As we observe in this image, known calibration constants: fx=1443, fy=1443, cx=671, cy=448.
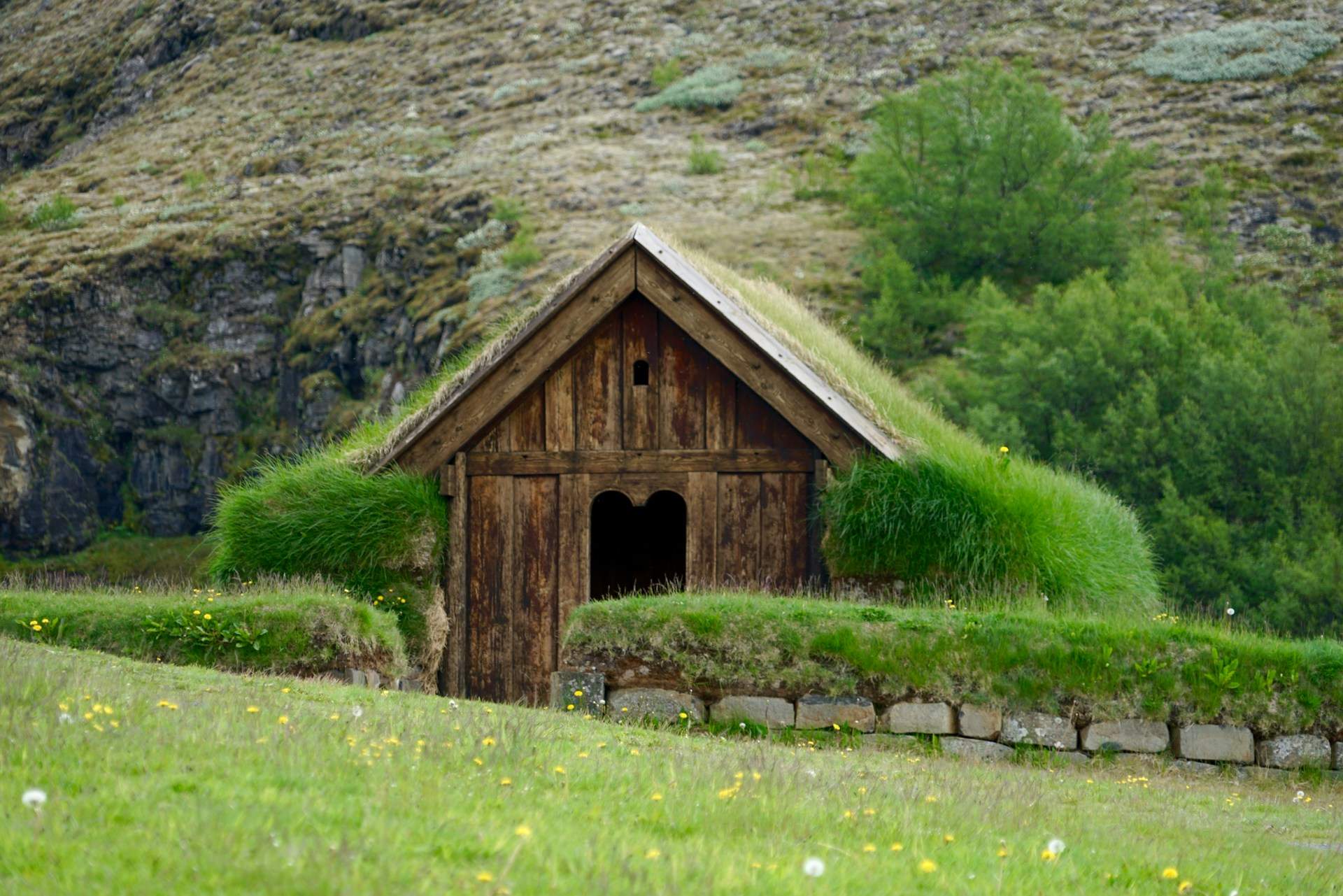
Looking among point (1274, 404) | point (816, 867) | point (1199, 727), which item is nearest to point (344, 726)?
point (816, 867)

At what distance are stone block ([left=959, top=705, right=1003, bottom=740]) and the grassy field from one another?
6.31ft

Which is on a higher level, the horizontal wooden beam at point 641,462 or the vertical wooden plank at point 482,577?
the horizontal wooden beam at point 641,462

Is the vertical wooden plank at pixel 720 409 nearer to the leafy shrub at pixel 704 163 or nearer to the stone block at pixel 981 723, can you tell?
the stone block at pixel 981 723

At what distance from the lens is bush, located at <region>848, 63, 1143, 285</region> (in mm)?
44781

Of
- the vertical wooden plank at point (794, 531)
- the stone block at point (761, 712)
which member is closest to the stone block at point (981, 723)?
the stone block at point (761, 712)

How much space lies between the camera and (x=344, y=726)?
7789 millimetres

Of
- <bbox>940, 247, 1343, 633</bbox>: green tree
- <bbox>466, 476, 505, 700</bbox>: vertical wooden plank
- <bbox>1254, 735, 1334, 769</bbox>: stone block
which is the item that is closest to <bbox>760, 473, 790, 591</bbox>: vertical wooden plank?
<bbox>466, 476, 505, 700</bbox>: vertical wooden plank

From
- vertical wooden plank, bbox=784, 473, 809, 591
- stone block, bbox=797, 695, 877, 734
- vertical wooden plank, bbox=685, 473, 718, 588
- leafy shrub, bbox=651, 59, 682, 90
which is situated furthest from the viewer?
leafy shrub, bbox=651, 59, 682, 90

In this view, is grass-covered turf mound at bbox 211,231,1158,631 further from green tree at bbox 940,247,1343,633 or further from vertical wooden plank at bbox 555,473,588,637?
green tree at bbox 940,247,1343,633

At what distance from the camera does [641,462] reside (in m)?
15.4

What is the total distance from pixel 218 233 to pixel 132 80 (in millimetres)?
28216

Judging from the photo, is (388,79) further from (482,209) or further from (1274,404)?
(1274,404)

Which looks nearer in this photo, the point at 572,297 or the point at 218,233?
the point at 572,297

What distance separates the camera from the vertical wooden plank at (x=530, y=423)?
15.7m
